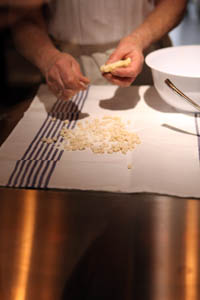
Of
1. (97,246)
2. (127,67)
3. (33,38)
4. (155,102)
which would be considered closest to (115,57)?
(127,67)

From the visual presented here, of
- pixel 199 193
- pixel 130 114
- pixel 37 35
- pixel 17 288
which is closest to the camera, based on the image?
pixel 17 288

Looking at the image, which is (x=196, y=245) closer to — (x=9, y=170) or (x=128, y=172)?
(x=128, y=172)

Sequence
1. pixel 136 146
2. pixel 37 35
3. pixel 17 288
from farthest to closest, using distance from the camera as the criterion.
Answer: pixel 37 35, pixel 136 146, pixel 17 288

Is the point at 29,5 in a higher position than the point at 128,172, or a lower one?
higher

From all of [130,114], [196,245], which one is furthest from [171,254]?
[130,114]

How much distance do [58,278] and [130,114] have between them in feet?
1.58

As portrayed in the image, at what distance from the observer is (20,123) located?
2.61ft

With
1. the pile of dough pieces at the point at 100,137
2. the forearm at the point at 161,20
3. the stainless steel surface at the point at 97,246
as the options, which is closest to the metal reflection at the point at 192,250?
the stainless steel surface at the point at 97,246

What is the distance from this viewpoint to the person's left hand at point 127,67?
30.2 inches

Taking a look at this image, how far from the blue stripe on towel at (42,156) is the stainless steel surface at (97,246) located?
0.08 feet

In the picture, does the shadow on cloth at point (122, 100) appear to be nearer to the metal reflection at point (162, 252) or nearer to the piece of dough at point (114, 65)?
the piece of dough at point (114, 65)

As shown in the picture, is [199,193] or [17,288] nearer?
[17,288]

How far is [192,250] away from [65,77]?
458 millimetres

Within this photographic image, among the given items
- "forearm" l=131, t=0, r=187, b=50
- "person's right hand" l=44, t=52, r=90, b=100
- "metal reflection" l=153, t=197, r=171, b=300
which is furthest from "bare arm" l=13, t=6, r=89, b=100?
"metal reflection" l=153, t=197, r=171, b=300
